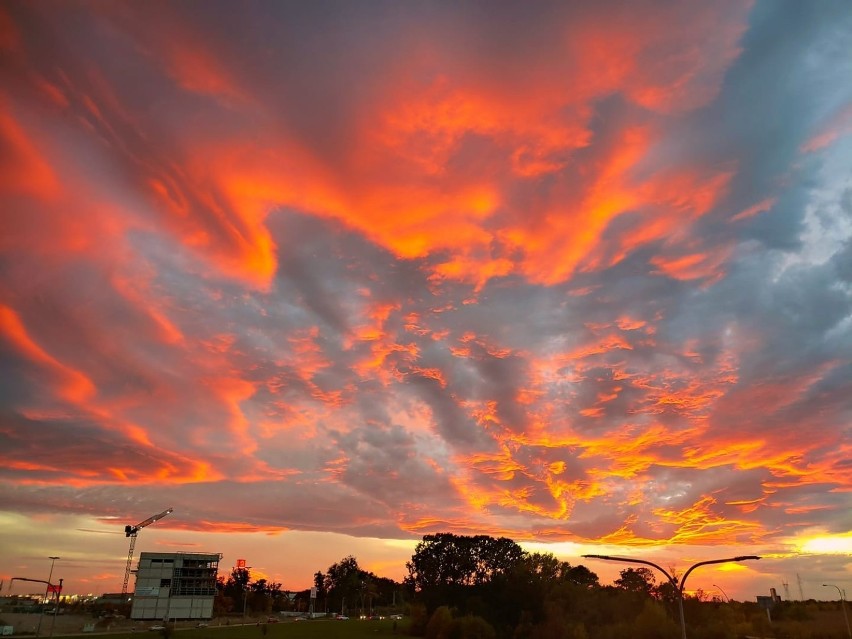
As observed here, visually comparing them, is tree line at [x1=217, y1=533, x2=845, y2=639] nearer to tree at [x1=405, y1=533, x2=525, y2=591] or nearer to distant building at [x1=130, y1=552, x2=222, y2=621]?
tree at [x1=405, y1=533, x2=525, y2=591]

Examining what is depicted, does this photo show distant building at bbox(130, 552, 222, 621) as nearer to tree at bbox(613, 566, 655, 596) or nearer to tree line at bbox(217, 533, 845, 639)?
tree line at bbox(217, 533, 845, 639)

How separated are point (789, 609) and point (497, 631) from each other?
62.7 metres

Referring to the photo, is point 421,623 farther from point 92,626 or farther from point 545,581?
point 92,626

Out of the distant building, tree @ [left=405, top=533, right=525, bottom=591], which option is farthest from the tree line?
the distant building

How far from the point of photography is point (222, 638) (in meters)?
109

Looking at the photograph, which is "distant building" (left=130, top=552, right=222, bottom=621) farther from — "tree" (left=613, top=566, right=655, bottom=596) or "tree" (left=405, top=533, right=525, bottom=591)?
"tree" (left=613, top=566, right=655, bottom=596)

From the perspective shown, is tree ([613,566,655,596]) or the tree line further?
tree ([613,566,655,596])

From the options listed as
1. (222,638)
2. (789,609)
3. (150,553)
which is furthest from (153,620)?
(789,609)

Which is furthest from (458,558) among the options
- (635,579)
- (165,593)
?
(165,593)

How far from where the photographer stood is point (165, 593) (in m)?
190

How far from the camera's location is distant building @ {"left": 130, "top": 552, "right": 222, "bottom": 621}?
186m

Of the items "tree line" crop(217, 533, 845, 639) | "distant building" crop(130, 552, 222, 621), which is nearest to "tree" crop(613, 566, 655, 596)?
"tree line" crop(217, 533, 845, 639)

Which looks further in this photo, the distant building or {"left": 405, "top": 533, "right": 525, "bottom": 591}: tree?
the distant building

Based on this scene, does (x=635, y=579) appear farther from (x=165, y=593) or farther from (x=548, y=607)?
(x=165, y=593)
